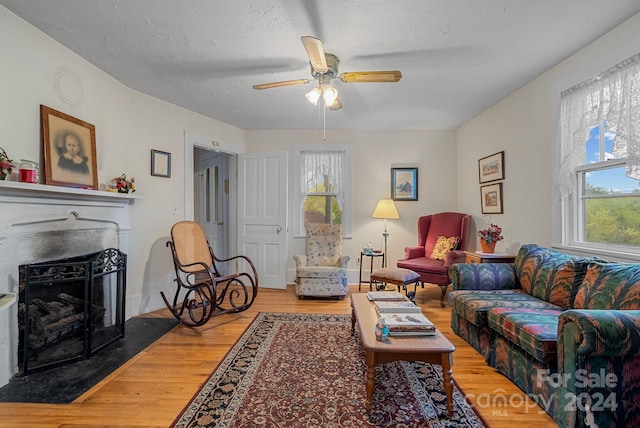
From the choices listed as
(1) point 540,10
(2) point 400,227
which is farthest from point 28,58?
(2) point 400,227

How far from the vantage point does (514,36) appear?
2.26m

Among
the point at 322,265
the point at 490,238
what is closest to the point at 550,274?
the point at 490,238

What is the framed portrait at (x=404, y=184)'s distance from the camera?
4797mm

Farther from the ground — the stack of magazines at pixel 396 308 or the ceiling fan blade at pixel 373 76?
the ceiling fan blade at pixel 373 76

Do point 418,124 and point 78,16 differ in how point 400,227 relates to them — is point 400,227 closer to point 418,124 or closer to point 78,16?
point 418,124

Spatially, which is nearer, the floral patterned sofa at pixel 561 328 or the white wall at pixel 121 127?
the floral patterned sofa at pixel 561 328

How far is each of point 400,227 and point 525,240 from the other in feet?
6.04

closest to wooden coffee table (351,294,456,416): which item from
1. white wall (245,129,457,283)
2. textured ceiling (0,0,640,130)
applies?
textured ceiling (0,0,640,130)

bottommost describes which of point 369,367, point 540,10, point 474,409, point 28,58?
point 474,409

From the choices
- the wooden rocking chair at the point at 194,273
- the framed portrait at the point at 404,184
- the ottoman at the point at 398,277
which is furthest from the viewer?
the framed portrait at the point at 404,184

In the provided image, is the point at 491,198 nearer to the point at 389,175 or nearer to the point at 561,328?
the point at 389,175

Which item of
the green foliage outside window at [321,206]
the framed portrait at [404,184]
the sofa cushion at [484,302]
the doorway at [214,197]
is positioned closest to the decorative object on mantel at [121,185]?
the doorway at [214,197]

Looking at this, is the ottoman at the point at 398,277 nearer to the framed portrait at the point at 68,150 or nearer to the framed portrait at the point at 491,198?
the framed portrait at the point at 491,198

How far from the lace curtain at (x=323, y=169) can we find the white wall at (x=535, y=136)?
2.04m
